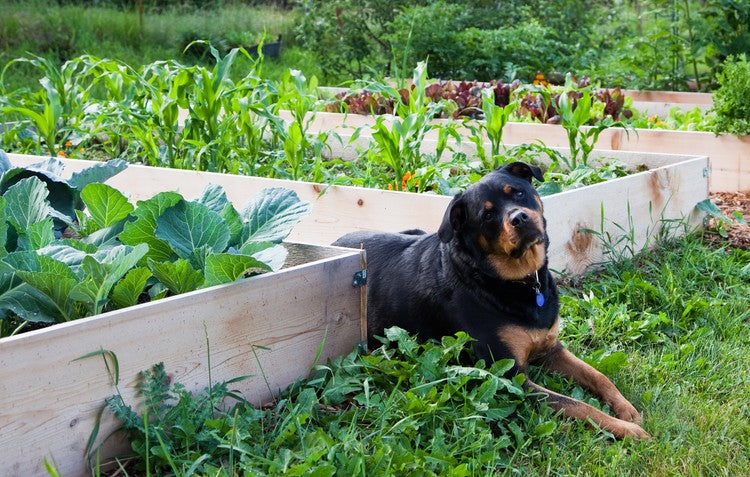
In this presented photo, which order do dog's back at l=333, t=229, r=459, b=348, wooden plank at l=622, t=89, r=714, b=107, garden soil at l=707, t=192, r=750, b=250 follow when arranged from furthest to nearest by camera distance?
1. wooden plank at l=622, t=89, r=714, b=107
2. garden soil at l=707, t=192, r=750, b=250
3. dog's back at l=333, t=229, r=459, b=348

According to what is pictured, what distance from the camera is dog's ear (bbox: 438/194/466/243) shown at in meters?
3.10

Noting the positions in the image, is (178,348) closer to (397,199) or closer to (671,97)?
(397,199)

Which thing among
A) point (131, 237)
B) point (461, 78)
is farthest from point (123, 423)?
point (461, 78)

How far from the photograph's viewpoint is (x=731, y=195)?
5.91 m

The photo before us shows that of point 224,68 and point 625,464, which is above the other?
point 224,68

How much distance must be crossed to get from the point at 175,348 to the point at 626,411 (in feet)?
4.89

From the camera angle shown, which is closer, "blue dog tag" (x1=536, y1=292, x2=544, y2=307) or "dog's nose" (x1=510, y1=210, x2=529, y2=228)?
"dog's nose" (x1=510, y1=210, x2=529, y2=228)

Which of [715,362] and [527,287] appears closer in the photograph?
[527,287]

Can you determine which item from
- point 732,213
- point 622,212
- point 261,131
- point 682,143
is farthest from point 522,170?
point 682,143

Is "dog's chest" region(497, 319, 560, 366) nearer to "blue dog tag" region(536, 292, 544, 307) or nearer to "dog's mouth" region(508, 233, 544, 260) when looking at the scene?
"blue dog tag" region(536, 292, 544, 307)

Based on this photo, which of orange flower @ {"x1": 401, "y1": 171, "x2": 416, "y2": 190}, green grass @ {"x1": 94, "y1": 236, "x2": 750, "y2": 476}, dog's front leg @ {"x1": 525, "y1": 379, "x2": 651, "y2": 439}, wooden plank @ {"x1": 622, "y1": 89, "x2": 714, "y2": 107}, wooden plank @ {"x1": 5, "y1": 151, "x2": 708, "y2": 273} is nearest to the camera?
green grass @ {"x1": 94, "y1": 236, "x2": 750, "y2": 476}

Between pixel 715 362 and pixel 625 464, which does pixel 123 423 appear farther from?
pixel 715 362

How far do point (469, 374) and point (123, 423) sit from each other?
3.50 feet

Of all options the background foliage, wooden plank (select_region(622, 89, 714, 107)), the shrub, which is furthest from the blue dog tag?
wooden plank (select_region(622, 89, 714, 107))
